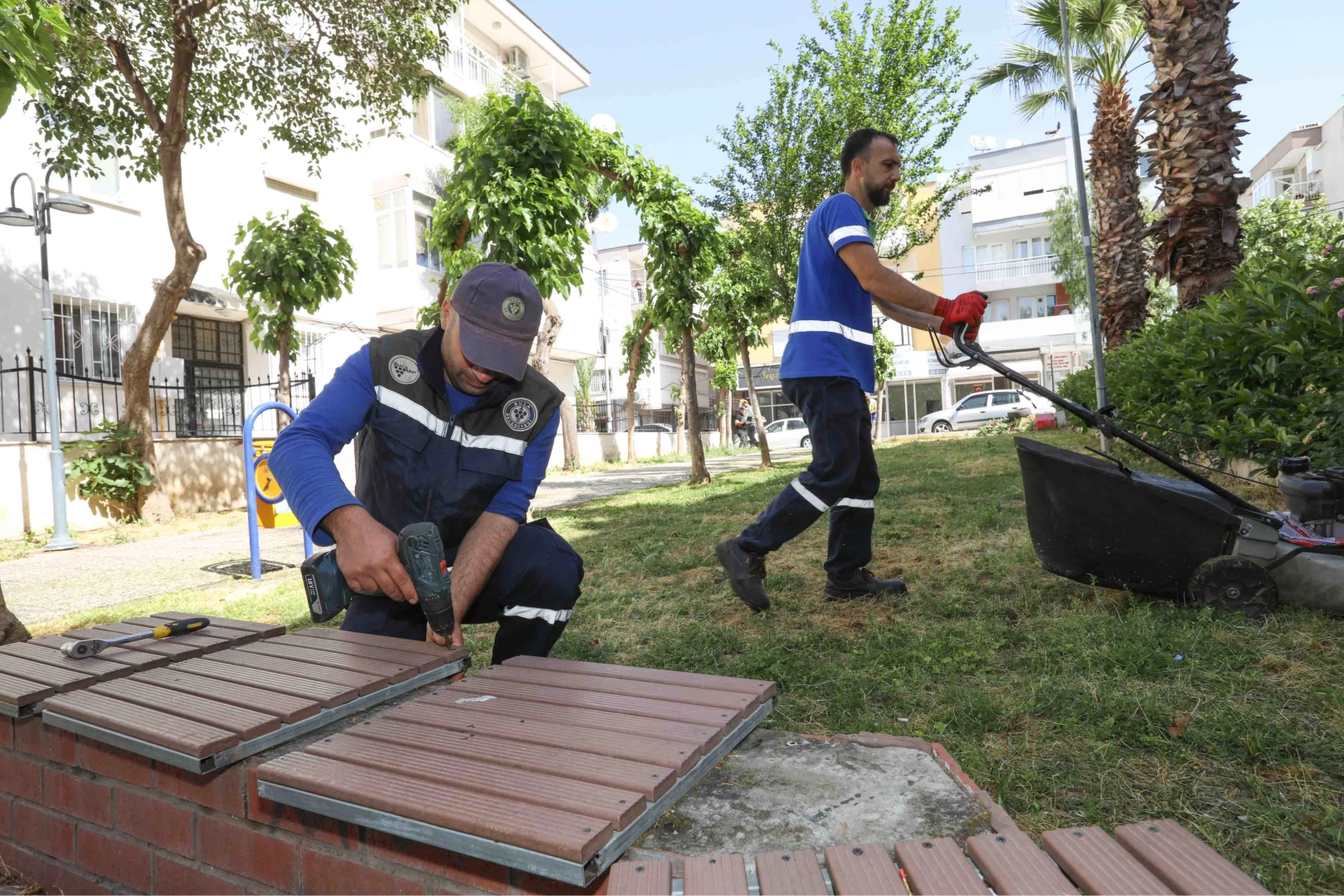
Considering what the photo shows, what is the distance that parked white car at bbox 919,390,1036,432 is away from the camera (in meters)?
30.4

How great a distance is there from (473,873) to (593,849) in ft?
0.90

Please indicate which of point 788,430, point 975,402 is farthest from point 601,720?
point 788,430

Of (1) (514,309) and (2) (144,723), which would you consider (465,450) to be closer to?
(1) (514,309)

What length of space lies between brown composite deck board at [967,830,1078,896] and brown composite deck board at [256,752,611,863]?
540 millimetres

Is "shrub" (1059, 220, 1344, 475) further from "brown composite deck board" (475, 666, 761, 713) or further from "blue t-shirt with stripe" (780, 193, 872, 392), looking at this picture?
"brown composite deck board" (475, 666, 761, 713)

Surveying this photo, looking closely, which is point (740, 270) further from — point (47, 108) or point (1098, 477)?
point (1098, 477)

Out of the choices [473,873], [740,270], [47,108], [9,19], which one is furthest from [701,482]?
[473,873]

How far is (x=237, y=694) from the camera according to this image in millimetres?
1889

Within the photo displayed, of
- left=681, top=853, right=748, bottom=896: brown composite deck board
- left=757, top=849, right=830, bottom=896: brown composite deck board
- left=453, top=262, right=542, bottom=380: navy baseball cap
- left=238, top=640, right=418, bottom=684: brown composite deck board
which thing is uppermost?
left=453, top=262, right=542, bottom=380: navy baseball cap

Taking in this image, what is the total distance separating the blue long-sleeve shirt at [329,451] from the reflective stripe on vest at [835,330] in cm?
167

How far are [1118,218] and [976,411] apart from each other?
16.1 m

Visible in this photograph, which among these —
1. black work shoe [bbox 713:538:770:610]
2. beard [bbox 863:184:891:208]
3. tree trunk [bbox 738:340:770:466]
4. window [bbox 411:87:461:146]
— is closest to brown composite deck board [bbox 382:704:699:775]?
black work shoe [bbox 713:538:770:610]

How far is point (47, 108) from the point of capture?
34.2 ft

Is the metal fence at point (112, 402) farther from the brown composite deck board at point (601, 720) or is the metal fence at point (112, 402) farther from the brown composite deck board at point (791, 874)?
the brown composite deck board at point (791, 874)
